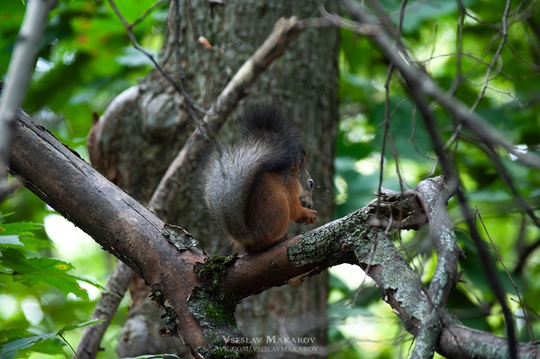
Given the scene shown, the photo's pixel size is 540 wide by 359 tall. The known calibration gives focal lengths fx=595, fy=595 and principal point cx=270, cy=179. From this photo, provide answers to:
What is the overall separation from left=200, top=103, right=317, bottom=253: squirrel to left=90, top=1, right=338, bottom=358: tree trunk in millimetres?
805

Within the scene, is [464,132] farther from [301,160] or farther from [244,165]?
[244,165]

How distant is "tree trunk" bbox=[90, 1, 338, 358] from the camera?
334cm

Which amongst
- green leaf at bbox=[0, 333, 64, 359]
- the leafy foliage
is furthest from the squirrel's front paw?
green leaf at bbox=[0, 333, 64, 359]

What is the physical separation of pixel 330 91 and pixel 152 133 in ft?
3.74

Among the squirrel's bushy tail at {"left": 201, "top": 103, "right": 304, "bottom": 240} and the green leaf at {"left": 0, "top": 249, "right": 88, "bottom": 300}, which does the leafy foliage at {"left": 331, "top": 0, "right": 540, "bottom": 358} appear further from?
the green leaf at {"left": 0, "top": 249, "right": 88, "bottom": 300}

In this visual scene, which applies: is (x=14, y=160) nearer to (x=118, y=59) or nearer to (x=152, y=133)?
(x=152, y=133)

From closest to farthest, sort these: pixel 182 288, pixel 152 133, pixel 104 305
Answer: pixel 182 288, pixel 104 305, pixel 152 133

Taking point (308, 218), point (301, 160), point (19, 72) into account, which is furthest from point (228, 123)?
point (19, 72)

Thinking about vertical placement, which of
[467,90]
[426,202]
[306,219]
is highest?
[467,90]

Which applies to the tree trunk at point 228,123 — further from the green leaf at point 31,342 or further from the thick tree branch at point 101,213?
the green leaf at point 31,342

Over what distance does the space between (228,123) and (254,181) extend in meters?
1.26

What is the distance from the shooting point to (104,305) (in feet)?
9.21

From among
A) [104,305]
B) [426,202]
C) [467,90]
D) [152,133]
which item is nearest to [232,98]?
[152,133]

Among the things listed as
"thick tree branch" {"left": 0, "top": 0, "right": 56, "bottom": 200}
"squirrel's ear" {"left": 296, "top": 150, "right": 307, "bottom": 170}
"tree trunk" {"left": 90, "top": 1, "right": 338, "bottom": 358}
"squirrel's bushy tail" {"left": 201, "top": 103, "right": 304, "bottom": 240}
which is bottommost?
"thick tree branch" {"left": 0, "top": 0, "right": 56, "bottom": 200}
